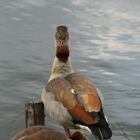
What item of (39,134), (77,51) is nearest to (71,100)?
(39,134)

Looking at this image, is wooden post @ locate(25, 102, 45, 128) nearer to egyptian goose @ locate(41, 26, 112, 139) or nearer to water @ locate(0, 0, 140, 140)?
egyptian goose @ locate(41, 26, 112, 139)

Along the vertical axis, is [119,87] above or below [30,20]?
below

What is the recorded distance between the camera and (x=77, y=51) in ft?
42.4

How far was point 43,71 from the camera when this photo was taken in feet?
38.9

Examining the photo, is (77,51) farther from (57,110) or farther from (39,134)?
(39,134)

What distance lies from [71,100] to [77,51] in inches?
224

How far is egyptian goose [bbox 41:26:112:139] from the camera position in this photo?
7043 mm

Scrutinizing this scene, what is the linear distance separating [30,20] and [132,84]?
11.9ft

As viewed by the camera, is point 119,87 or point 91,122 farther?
point 119,87

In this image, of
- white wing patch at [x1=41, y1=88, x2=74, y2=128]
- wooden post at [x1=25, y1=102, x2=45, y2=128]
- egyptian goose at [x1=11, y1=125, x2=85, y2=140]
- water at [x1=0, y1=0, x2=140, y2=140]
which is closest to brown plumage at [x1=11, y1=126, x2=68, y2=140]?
egyptian goose at [x1=11, y1=125, x2=85, y2=140]

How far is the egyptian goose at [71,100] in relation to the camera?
7.04 meters

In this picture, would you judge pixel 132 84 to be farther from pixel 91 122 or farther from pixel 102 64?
pixel 91 122

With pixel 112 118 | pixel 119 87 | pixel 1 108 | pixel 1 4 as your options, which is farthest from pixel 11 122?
pixel 1 4

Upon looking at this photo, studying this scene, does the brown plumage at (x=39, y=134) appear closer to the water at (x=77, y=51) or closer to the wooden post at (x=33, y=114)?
the wooden post at (x=33, y=114)
